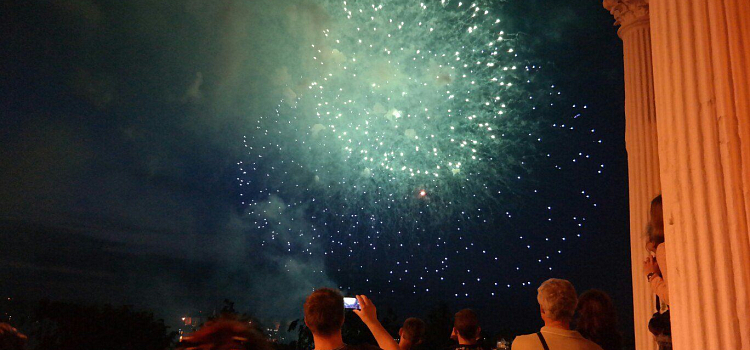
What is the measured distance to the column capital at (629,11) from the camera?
27.9 ft

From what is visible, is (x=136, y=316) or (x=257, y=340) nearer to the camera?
(x=257, y=340)

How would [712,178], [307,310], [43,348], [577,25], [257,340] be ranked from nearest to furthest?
[257,340]
[712,178]
[307,310]
[43,348]
[577,25]

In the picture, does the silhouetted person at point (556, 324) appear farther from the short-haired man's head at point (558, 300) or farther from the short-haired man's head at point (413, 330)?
the short-haired man's head at point (413, 330)

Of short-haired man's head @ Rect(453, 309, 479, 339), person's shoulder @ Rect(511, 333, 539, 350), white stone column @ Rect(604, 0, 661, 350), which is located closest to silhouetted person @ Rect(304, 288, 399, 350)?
person's shoulder @ Rect(511, 333, 539, 350)

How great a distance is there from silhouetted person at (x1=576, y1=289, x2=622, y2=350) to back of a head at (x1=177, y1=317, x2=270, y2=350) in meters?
3.16

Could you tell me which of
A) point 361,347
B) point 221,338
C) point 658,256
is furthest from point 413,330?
point 221,338

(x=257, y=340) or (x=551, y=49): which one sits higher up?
(x=551, y=49)

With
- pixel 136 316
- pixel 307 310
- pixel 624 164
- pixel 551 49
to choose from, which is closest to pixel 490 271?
pixel 624 164

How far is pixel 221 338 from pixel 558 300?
95.9 inches

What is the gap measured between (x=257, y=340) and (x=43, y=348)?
1567cm

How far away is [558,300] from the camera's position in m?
3.97

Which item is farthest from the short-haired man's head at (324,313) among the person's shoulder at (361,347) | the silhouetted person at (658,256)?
the silhouetted person at (658,256)

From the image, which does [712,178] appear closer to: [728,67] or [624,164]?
[728,67]

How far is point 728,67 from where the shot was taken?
3.25 meters
